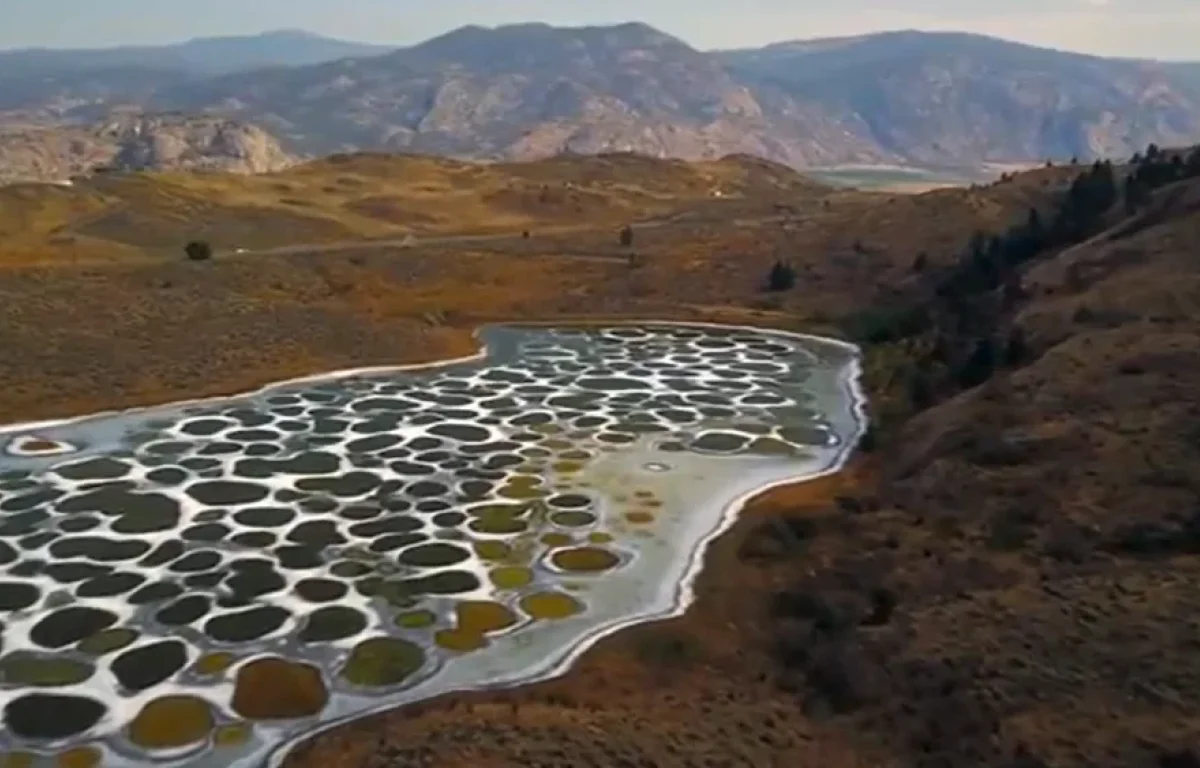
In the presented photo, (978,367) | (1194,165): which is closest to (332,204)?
(1194,165)

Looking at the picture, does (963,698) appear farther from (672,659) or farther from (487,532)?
(487,532)

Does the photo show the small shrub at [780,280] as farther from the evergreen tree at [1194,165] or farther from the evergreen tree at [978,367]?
the evergreen tree at [978,367]

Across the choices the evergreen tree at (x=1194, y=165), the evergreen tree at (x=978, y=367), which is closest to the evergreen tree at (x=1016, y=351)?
the evergreen tree at (x=978, y=367)

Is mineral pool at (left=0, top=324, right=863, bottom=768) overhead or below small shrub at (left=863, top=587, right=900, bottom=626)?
below

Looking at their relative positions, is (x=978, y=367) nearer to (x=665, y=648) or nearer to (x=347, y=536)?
(x=665, y=648)

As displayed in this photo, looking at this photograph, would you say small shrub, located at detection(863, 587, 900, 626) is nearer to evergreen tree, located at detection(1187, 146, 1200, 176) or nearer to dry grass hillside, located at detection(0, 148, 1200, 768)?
dry grass hillside, located at detection(0, 148, 1200, 768)

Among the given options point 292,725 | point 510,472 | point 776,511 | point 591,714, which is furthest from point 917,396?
point 292,725

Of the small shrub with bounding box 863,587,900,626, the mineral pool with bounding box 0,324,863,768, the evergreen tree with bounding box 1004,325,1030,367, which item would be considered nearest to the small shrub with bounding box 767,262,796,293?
the mineral pool with bounding box 0,324,863,768
